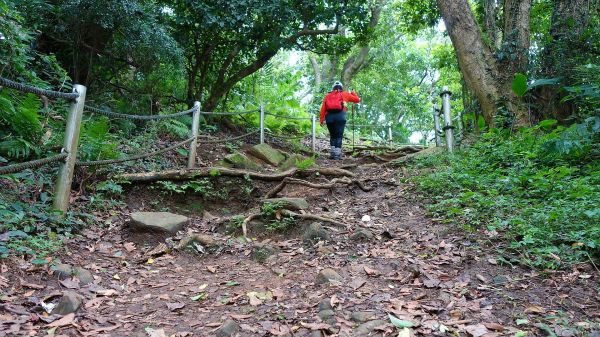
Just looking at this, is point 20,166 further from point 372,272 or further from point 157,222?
point 372,272

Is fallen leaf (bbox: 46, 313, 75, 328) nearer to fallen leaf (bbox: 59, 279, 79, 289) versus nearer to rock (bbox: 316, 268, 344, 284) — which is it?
fallen leaf (bbox: 59, 279, 79, 289)

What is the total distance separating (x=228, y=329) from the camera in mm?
2658

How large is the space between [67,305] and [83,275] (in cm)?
55

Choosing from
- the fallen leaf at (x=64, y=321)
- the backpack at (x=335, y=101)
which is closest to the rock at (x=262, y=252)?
the fallen leaf at (x=64, y=321)

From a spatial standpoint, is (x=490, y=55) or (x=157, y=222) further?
(x=490, y=55)

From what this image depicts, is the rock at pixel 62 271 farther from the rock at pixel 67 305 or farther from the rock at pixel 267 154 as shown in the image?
the rock at pixel 267 154

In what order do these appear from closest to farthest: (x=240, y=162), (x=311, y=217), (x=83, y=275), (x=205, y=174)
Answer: (x=83, y=275), (x=311, y=217), (x=205, y=174), (x=240, y=162)

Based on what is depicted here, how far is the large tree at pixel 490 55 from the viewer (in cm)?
745

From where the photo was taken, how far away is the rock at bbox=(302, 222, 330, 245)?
4.18 meters

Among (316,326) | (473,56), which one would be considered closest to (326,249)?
(316,326)

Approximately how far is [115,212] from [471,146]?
5.19m

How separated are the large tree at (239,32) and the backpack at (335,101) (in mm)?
1488

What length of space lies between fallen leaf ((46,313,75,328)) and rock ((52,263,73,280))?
55 centimetres

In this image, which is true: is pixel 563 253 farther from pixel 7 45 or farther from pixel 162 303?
pixel 7 45
